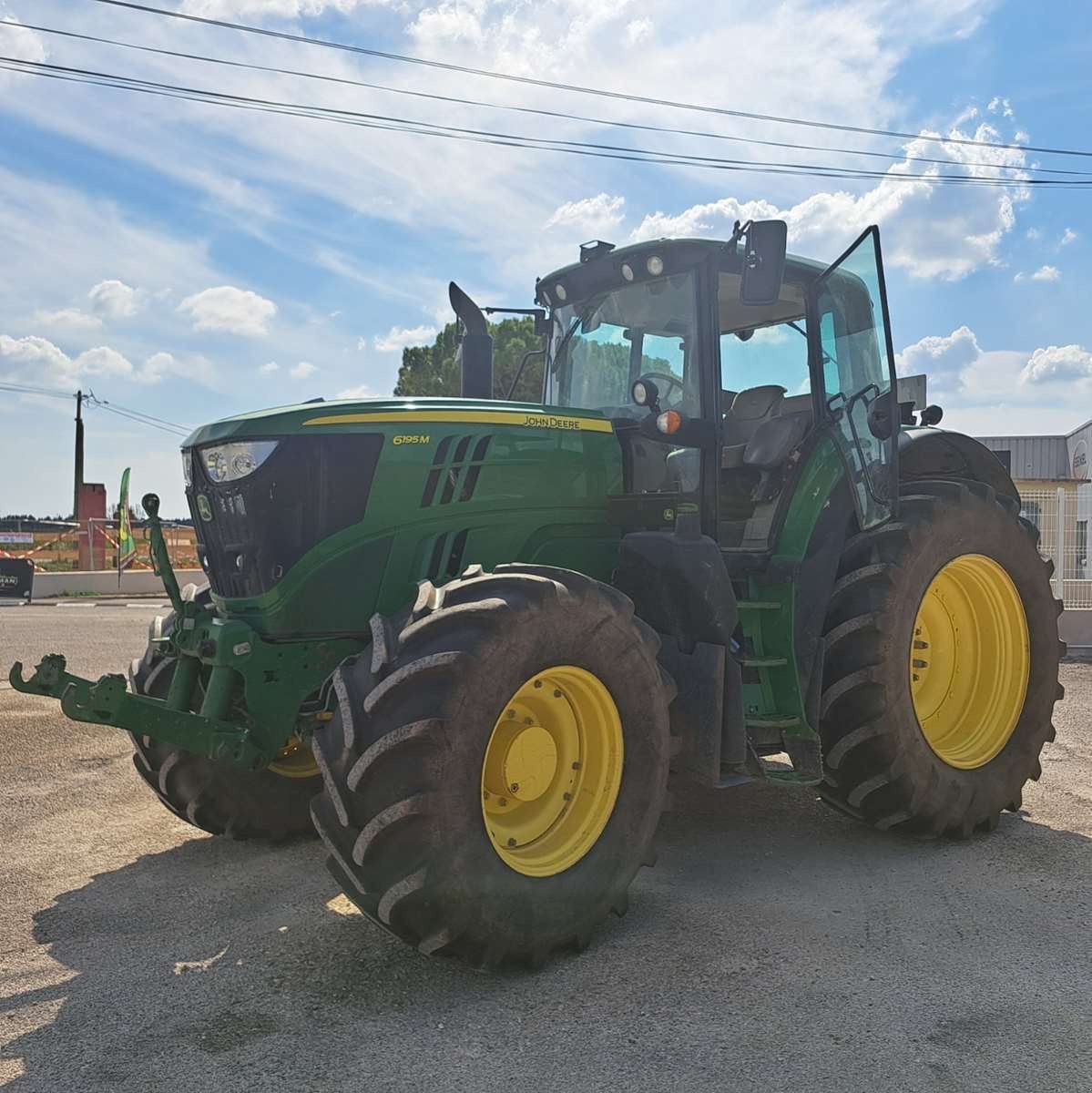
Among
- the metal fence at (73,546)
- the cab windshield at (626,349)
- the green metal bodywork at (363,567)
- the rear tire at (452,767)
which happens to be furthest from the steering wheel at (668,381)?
the metal fence at (73,546)

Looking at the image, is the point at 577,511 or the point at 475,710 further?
the point at 577,511

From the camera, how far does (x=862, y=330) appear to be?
5.39 meters

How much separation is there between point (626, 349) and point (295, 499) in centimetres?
201

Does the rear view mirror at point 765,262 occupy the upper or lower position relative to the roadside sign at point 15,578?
upper

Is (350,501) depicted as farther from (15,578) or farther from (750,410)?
(15,578)

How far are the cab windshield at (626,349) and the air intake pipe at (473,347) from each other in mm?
380

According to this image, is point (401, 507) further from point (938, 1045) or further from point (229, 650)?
point (938, 1045)

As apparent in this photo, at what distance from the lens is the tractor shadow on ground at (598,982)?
2.90m

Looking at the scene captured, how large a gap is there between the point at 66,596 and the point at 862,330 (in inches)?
794

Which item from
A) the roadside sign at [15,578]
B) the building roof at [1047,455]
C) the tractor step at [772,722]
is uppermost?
the building roof at [1047,455]

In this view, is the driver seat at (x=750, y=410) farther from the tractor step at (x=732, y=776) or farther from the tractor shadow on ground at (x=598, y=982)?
the tractor shadow on ground at (x=598, y=982)

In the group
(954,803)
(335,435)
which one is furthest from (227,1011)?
(954,803)

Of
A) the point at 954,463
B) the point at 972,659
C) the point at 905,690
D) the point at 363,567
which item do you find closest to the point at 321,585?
the point at 363,567

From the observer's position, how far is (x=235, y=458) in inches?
160
